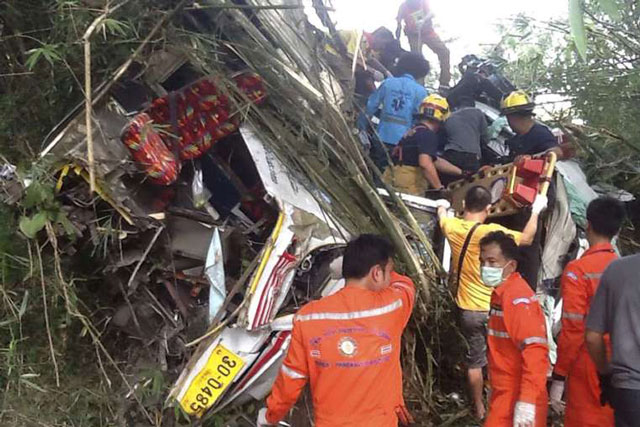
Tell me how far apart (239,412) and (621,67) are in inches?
145

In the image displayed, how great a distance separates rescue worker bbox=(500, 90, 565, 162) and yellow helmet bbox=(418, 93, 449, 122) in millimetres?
488

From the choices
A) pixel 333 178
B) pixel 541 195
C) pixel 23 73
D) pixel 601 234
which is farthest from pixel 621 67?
pixel 23 73

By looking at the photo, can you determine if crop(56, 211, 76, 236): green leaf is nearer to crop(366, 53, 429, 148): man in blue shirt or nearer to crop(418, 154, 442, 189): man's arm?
crop(418, 154, 442, 189): man's arm

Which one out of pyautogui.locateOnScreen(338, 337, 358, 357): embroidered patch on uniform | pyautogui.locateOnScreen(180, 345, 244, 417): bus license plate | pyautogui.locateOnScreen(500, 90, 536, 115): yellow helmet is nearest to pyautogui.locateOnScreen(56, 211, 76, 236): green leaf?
pyautogui.locateOnScreen(180, 345, 244, 417): bus license plate

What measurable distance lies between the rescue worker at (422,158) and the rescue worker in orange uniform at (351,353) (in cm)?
229

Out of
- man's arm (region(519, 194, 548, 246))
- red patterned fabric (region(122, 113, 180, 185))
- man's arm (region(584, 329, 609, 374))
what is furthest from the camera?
man's arm (region(519, 194, 548, 246))

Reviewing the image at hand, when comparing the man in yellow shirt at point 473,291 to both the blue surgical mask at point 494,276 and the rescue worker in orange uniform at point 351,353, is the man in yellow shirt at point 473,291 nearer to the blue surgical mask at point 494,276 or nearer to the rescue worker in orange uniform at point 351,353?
the blue surgical mask at point 494,276

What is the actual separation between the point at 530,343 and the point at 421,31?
5.45 meters

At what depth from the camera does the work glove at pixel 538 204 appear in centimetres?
404

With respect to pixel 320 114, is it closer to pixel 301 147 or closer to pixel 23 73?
pixel 301 147

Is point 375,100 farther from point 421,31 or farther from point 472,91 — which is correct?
point 421,31

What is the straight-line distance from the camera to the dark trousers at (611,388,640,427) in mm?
2240

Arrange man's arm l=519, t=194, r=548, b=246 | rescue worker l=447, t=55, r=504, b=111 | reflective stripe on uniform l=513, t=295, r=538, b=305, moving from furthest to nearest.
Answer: rescue worker l=447, t=55, r=504, b=111, man's arm l=519, t=194, r=548, b=246, reflective stripe on uniform l=513, t=295, r=538, b=305

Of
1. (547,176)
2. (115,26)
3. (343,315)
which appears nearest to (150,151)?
(115,26)
